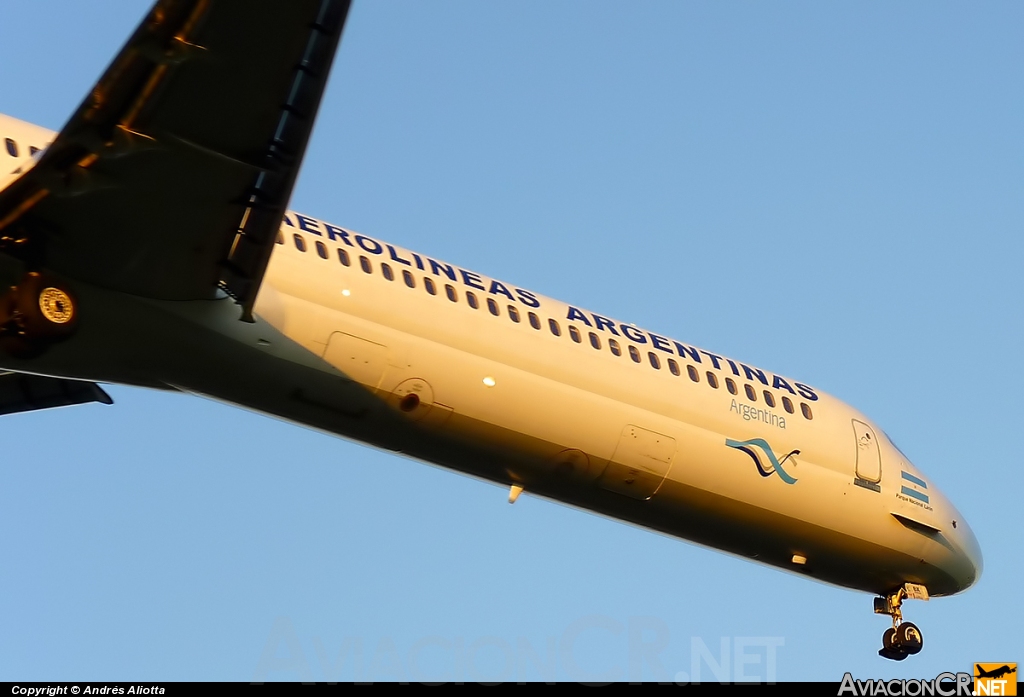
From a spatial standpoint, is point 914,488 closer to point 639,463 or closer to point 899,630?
point 899,630

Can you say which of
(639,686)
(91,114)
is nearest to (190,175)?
(91,114)

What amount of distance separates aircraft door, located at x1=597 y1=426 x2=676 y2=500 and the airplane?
1.1 inches

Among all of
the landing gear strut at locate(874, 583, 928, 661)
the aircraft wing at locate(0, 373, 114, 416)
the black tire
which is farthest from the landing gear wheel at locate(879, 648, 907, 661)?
the black tire

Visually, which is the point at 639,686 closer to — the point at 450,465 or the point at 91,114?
the point at 450,465

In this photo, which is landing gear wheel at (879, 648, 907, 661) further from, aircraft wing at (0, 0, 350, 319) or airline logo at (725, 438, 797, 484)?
aircraft wing at (0, 0, 350, 319)

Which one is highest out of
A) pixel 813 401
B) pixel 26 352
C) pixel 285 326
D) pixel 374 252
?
pixel 813 401

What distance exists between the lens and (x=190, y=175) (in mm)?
16281

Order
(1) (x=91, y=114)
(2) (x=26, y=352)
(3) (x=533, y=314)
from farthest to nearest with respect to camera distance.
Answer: (3) (x=533, y=314) < (2) (x=26, y=352) < (1) (x=91, y=114)

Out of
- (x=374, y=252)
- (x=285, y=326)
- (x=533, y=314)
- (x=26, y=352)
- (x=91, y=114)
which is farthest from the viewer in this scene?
(x=533, y=314)

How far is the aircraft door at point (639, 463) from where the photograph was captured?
70.0 ft

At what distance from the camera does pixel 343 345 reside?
1889cm

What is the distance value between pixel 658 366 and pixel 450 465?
3.68 meters

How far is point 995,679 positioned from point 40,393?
46.6 feet

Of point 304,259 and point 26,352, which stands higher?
point 304,259
